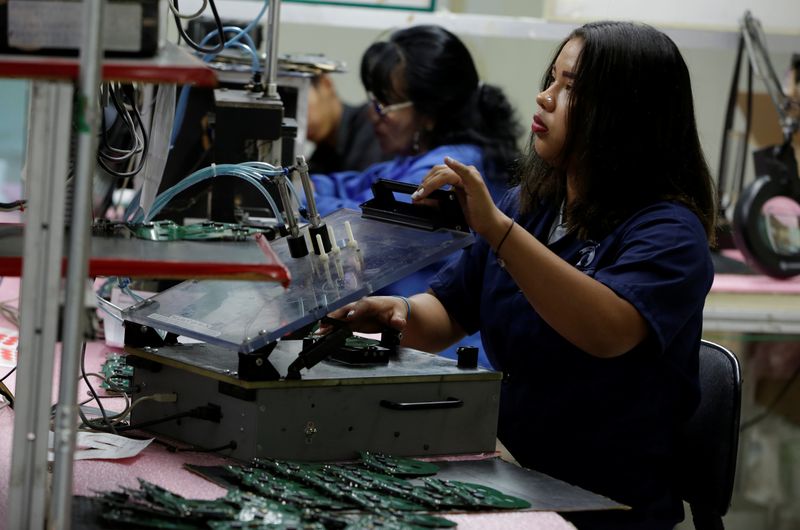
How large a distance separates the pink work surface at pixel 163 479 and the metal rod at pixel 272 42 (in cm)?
77

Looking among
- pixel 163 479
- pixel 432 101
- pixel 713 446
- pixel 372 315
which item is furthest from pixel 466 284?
pixel 432 101

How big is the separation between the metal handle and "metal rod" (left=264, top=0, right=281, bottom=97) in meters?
0.76

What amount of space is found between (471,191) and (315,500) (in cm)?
45


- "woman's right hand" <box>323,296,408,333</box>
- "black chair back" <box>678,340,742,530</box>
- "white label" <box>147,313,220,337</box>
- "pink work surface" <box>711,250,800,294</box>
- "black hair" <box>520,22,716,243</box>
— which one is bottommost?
"pink work surface" <box>711,250,800,294</box>

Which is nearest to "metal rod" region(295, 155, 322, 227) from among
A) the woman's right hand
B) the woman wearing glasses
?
the woman's right hand

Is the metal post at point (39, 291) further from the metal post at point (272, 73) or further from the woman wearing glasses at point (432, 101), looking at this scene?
the woman wearing glasses at point (432, 101)

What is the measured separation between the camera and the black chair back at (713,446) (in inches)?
60.5

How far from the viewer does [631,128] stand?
152cm

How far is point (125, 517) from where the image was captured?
1034 mm

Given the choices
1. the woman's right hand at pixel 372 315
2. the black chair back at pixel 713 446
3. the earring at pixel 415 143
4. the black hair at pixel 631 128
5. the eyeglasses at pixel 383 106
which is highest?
the black hair at pixel 631 128

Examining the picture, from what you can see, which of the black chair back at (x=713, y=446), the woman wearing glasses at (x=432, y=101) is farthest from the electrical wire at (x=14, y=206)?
the woman wearing glasses at (x=432, y=101)

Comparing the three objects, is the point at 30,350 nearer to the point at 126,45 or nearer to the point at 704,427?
the point at 126,45

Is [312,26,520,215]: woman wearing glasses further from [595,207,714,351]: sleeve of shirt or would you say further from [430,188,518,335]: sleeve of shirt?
[595,207,714,351]: sleeve of shirt

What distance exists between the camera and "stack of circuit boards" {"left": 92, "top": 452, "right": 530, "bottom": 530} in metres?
1.04
